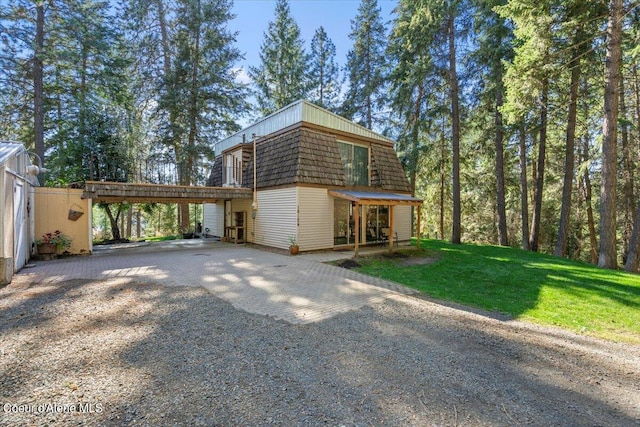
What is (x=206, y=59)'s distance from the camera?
1862 centimetres

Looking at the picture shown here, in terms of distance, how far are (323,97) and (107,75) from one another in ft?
47.9

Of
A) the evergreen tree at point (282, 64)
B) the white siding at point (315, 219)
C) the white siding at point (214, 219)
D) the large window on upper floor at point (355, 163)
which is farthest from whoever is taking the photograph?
the evergreen tree at point (282, 64)

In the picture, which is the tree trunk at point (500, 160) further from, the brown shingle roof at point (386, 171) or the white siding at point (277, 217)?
the white siding at point (277, 217)

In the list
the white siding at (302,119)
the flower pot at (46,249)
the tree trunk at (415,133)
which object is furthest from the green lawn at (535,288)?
the flower pot at (46,249)

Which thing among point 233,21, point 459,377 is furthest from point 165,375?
point 233,21

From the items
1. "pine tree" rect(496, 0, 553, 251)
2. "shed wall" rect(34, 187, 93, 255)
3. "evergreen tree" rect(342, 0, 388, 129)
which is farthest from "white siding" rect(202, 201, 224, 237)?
"pine tree" rect(496, 0, 553, 251)

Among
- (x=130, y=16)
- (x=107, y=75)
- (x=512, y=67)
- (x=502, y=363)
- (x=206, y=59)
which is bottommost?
(x=502, y=363)

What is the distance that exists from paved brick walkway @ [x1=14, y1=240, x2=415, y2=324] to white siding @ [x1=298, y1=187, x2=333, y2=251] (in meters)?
0.92

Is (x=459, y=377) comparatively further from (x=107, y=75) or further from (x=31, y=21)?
(x=31, y=21)

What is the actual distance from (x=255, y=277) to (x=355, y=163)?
27.9 ft

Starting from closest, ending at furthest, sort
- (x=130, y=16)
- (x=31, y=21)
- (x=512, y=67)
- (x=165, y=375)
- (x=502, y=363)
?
1. (x=165, y=375)
2. (x=502, y=363)
3. (x=512, y=67)
4. (x=31, y=21)
5. (x=130, y=16)

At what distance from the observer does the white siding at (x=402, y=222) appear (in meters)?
14.3

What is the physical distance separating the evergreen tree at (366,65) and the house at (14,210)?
60.4 feet

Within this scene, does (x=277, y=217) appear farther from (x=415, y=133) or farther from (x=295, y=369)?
(x=415, y=133)
